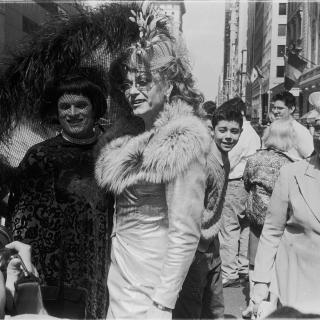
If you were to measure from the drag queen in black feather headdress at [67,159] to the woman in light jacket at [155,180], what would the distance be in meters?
0.19

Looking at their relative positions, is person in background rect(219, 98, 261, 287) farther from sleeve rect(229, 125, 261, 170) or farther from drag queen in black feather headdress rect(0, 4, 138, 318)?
drag queen in black feather headdress rect(0, 4, 138, 318)

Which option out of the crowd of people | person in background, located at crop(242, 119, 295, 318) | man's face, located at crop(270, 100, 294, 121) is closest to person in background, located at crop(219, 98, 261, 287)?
man's face, located at crop(270, 100, 294, 121)

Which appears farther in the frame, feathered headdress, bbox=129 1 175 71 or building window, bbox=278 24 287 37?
building window, bbox=278 24 287 37

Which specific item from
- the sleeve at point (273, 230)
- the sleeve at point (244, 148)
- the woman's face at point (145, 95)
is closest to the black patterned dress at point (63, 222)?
the woman's face at point (145, 95)

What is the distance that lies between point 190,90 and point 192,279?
119cm

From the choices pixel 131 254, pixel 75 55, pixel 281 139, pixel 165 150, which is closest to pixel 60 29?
pixel 75 55

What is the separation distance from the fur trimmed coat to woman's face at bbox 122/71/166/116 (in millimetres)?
54

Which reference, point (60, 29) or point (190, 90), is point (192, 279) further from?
point (60, 29)

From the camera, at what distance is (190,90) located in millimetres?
2826

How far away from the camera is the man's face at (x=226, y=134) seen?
16.2ft

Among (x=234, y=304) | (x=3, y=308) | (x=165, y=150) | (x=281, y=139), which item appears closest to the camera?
(x=3, y=308)

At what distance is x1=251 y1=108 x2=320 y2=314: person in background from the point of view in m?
3.01

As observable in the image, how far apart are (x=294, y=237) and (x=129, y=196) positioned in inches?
38.5

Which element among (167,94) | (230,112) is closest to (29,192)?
(167,94)
